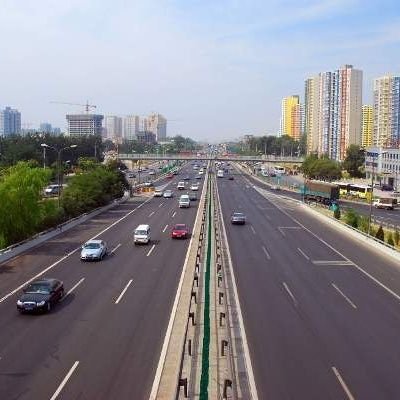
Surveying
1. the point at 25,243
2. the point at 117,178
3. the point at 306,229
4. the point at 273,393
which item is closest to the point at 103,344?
the point at 273,393

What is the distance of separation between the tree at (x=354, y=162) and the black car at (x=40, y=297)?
122080 millimetres

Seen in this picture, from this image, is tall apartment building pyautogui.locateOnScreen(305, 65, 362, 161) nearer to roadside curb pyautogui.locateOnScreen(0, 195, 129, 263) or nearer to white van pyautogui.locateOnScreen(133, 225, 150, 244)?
roadside curb pyautogui.locateOnScreen(0, 195, 129, 263)

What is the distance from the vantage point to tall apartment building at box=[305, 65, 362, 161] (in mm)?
176000

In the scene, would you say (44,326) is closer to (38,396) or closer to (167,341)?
(167,341)

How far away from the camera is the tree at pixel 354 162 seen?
453ft

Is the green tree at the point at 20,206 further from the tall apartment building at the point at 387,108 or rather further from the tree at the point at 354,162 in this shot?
the tall apartment building at the point at 387,108

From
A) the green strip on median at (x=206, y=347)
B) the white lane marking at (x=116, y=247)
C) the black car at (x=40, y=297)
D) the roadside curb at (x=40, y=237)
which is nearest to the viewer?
the green strip on median at (x=206, y=347)

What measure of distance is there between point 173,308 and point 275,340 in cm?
539

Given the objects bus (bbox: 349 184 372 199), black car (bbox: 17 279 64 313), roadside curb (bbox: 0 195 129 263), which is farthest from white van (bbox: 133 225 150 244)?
bus (bbox: 349 184 372 199)

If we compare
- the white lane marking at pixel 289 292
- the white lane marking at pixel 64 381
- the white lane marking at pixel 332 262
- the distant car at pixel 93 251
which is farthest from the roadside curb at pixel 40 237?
the white lane marking at pixel 64 381

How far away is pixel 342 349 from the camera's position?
59.5 ft

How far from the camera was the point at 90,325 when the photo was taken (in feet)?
68.1

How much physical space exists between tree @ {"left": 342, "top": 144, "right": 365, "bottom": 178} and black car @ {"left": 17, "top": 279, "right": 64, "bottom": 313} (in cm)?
12208

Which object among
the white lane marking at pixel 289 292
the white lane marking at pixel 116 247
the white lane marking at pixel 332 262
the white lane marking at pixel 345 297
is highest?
the white lane marking at pixel 289 292
